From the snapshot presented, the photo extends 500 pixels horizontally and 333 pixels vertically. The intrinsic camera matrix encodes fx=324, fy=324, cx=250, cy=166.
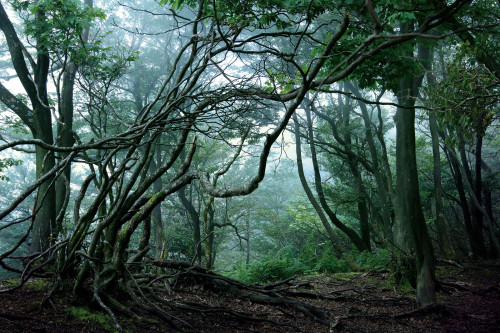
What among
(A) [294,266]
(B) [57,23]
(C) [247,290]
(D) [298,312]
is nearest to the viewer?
(D) [298,312]

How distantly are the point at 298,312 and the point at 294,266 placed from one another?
4006mm

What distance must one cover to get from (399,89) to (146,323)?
6121mm

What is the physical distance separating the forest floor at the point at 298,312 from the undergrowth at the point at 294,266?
3.62 ft

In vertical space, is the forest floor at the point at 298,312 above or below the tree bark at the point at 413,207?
below

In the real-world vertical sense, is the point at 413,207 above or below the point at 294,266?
above

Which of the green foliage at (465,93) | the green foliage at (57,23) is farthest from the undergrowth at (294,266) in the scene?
the green foliage at (57,23)

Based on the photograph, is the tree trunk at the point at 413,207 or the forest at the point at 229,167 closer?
the forest at the point at 229,167

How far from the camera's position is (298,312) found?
16.5ft

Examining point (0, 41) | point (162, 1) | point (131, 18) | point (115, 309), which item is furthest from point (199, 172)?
point (131, 18)

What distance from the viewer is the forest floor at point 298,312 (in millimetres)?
3145

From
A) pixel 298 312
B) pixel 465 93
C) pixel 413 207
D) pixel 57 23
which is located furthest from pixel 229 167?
pixel 57 23

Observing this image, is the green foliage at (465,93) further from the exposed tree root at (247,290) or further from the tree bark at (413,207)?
the exposed tree root at (247,290)

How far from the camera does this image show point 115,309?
354cm

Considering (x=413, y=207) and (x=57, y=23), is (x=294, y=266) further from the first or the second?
(x=57, y=23)
